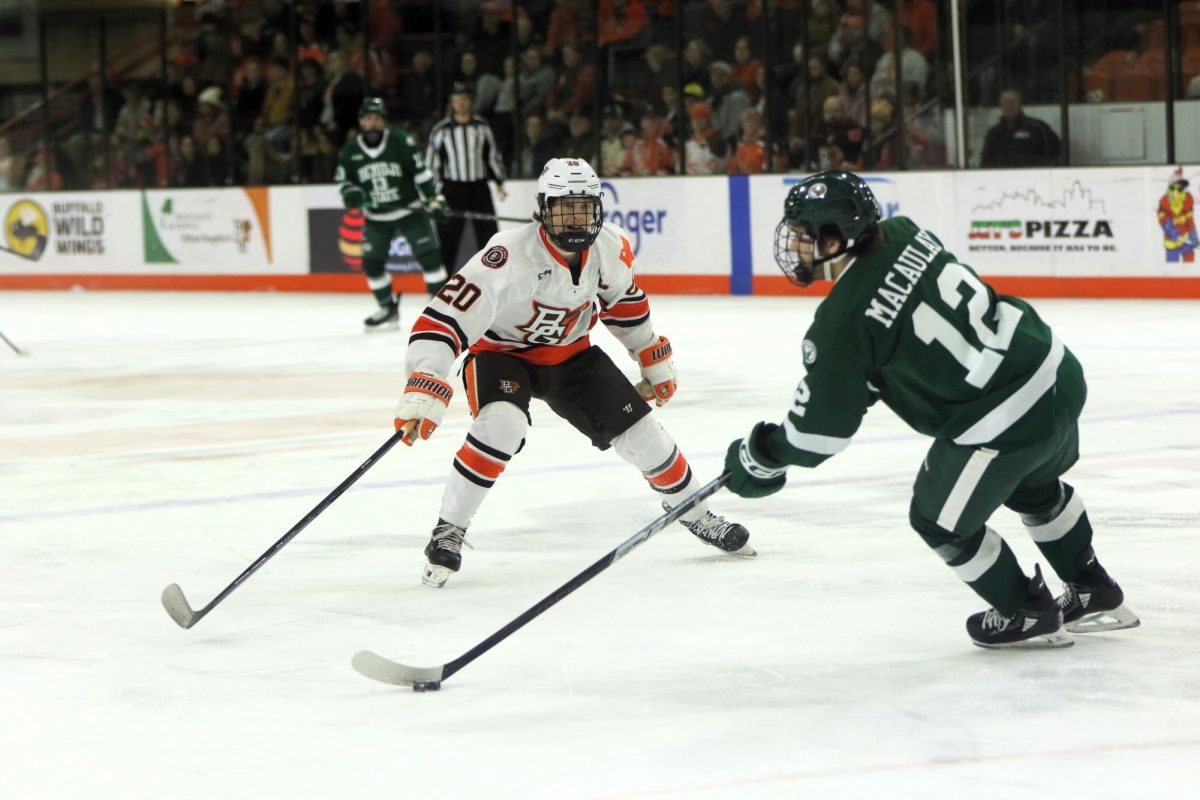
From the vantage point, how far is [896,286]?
330cm

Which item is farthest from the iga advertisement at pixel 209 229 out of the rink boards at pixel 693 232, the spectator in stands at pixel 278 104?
the spectator in stands at pixel 278 104

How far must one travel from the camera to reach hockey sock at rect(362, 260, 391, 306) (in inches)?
464

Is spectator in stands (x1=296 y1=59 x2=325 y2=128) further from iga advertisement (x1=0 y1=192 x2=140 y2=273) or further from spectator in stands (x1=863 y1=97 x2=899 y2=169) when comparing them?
spectator in stands (x1=863 y1=97 x2=899 y2=169)

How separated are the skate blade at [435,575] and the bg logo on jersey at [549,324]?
0.62m

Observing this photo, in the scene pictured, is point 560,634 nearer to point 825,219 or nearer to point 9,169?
point 825,219

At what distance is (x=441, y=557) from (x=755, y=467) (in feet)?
4.04

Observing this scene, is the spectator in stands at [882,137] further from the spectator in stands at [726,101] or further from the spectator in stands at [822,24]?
the spectator in stands at [726,101]

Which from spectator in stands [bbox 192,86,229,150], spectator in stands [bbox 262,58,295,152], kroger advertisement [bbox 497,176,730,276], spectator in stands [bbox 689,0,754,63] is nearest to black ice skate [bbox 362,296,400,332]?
kroger advertisement [bbox 497,176,730,276]

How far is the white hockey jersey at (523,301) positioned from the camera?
4.43 metres

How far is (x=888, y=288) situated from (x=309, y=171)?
1335cm

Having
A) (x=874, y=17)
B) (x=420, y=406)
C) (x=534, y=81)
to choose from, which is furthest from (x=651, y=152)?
(x=420, y=406)

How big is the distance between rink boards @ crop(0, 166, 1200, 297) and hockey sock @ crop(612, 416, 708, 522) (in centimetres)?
763

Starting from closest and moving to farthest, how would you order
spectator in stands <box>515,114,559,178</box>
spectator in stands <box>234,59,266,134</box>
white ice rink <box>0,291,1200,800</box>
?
1. white ice rink <box>0,291,1200,800</box>
2. spectator in stands <box>515,114,559,178</box>
3. spectator in stands <box>234,59,266,134</box>

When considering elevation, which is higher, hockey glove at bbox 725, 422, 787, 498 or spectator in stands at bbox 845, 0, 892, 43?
spectator in stands at bbox 845, 0, 892, 43
